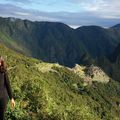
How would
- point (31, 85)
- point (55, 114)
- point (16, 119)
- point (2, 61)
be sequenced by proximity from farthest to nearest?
point (31, 85) < point (55, 114) < point (16, 119) < point (2, 61)

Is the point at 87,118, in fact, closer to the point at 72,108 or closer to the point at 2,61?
the point at 72,108

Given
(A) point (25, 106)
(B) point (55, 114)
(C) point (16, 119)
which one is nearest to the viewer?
(C) point (16, 119)

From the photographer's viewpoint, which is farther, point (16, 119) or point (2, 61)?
point (16, 119)

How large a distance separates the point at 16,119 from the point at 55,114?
15654mm

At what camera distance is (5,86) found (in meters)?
14.6

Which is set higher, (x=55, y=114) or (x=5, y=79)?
(x=5, y=79)

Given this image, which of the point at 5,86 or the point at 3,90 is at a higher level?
the point at 5,86

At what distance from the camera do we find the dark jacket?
14.4 metres

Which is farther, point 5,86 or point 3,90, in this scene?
point 5,86

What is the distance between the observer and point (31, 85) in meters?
56.9

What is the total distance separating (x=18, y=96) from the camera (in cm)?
3394

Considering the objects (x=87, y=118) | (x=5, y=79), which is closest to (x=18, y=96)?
(x=87, y=118)

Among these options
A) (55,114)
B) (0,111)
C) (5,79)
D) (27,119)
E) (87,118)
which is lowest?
(87,118)

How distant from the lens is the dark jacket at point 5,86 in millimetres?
14421
